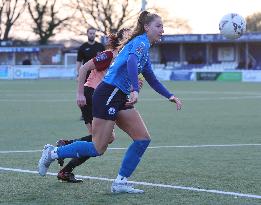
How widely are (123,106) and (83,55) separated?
8.24 metres

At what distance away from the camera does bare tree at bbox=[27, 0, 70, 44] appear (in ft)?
302

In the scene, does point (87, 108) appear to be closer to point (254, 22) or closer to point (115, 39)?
Answer: point (115, 39)

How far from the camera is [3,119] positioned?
2059 cm

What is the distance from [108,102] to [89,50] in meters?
7.98

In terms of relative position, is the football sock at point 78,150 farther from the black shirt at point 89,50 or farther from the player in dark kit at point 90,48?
the black shirt at point 89,50

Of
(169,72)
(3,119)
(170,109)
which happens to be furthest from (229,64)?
(3,119)

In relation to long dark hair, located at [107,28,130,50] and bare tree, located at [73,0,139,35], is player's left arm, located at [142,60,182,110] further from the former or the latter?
bare tree, located at [73,0,139,35]

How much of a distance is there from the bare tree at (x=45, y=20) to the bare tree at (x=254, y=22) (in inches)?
1079

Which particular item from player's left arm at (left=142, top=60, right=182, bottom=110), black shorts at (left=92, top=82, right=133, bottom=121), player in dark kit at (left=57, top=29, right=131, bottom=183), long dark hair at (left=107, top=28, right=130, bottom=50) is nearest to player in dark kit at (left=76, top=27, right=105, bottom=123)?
player in dark kit at (left=57, top=29, right=131, bottom=183)

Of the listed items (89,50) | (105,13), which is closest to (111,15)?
(105,13)

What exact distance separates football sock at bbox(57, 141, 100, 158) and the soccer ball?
667 cm

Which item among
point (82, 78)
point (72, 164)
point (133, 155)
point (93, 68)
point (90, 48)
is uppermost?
point (93, 68)

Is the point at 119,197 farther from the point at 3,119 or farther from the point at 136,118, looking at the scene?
the point at 3,119

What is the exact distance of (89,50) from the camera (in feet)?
54.0
